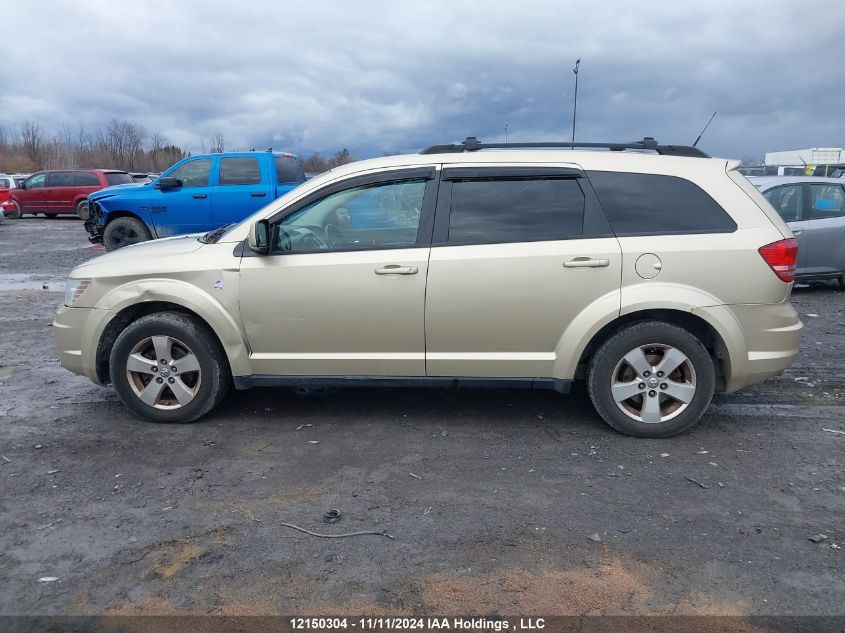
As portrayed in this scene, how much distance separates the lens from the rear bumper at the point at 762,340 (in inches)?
172

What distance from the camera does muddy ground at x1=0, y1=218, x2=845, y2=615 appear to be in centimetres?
288

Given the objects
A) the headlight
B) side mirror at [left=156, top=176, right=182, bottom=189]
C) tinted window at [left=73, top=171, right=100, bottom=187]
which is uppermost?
tinted window at [left=73, top=171, right=100, bottom=187]

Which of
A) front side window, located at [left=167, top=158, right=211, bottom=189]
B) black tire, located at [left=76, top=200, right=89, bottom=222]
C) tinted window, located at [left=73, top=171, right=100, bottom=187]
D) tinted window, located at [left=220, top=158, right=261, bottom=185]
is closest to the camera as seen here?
tinted window, located at [left=220, top=158, right=261, bottom=185]

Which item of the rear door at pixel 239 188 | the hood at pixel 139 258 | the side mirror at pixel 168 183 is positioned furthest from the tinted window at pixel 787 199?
the side mirror at pixel 168 183

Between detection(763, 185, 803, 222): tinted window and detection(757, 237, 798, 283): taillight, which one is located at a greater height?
detection(763, 185, 803, 222): tinted window

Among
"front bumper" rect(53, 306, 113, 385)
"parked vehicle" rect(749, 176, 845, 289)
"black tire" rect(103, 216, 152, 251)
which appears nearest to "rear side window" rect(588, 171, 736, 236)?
"front bumper" rect(53, 306, 113, 385)

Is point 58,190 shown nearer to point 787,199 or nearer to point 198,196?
point 198,196

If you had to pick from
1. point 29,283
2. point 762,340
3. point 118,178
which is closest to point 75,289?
point 762,340

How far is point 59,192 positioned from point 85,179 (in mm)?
1086

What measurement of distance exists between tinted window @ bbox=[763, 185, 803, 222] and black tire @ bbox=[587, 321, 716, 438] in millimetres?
6325

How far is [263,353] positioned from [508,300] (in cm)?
174

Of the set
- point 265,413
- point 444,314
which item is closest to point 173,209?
point 265,413

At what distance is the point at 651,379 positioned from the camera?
446cm

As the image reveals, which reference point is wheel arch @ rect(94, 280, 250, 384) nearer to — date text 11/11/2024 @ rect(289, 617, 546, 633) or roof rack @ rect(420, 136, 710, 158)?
roof rack @ rect(420, 136, 710, 158)
